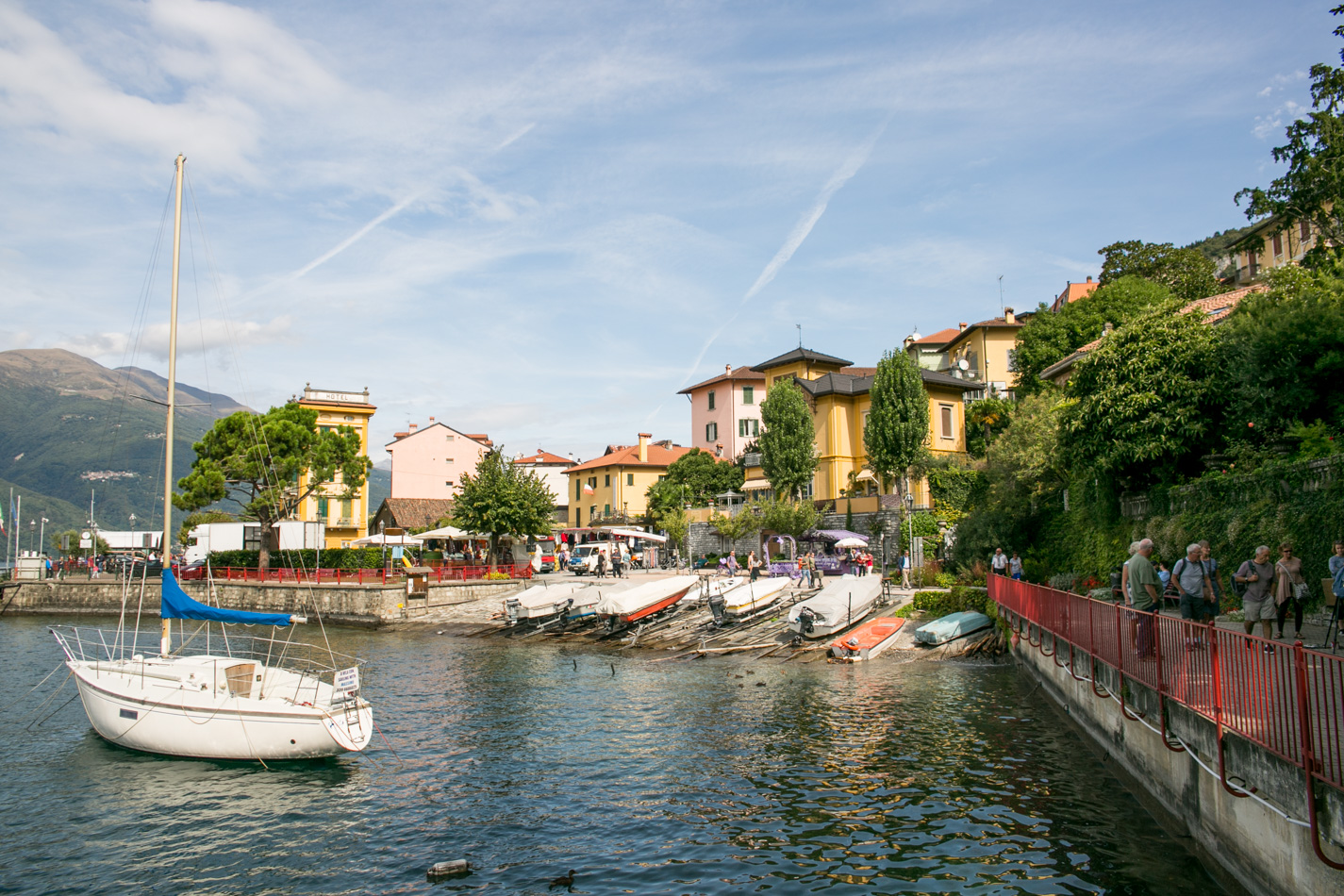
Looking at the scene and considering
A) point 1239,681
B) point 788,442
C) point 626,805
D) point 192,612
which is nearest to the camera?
point 1239,681

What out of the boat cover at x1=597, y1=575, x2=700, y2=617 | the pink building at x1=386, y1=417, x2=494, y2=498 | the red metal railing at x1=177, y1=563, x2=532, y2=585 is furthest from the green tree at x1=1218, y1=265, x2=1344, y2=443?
the pink building at x1=386, y1=417, x2=494, y2=498

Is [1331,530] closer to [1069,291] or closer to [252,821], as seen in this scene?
[252,821]

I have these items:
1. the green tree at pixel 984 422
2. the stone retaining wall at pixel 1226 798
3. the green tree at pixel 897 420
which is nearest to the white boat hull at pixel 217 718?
the stone retaining wall at pixel 1226 798

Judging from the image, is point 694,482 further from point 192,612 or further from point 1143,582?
point 1143,582

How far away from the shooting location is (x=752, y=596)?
32.2 meters

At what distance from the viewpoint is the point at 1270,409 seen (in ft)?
61.0

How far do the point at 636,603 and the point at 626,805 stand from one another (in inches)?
771

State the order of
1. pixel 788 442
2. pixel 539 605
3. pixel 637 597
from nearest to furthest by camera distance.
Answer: pixel 637 597 < pixel 539 605 < pixel 788 442

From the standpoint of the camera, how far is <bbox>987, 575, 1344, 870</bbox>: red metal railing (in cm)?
657

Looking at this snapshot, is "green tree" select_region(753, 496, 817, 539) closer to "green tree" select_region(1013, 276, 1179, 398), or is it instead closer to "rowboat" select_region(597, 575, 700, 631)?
Answer: "rowboat" select_region(597, 575, 700, 631)

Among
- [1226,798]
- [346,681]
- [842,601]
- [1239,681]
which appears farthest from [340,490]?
[1239,681]

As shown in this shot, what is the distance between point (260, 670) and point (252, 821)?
196 inches

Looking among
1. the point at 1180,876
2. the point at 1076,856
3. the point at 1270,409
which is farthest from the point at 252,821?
the point at 1270,409

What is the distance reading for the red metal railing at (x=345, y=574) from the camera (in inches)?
1672
